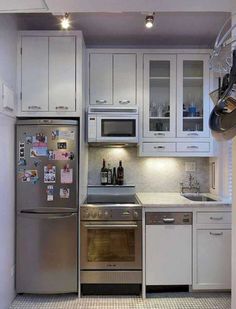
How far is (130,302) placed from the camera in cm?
288

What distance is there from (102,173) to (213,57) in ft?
6.89

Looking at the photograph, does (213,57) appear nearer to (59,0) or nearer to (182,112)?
(59,0)

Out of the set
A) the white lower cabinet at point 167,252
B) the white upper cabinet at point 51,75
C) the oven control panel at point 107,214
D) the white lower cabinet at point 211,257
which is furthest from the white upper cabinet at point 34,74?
the white lower cabinet at point 211,257

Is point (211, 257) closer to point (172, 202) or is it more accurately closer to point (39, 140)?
point (172, 202)

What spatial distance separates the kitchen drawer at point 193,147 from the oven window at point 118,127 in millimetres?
599

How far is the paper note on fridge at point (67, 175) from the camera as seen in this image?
2.91 m

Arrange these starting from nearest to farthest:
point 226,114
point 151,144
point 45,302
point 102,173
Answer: point 226,114, point 45,302, point 151,144, point 102,173

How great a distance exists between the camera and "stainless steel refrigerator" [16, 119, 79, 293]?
290cm

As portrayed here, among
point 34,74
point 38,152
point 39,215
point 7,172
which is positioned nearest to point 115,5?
point 34,74

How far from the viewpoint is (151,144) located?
338cm

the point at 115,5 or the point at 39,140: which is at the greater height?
the point at 115,5

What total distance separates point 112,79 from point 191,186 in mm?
1610

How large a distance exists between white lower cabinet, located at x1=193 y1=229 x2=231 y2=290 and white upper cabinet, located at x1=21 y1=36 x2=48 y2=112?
6.75 feet

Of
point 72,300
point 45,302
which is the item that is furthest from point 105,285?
point 45,302
